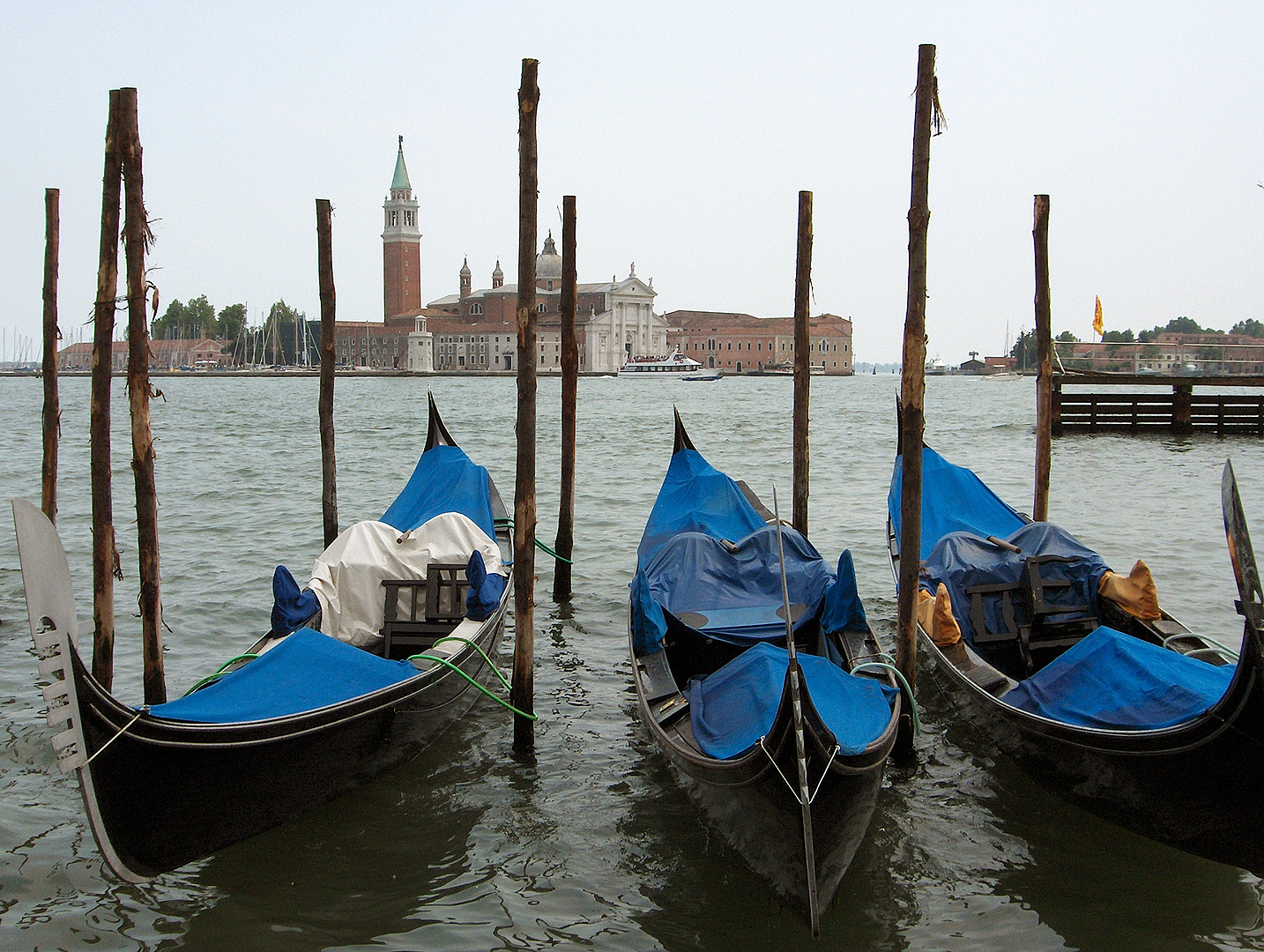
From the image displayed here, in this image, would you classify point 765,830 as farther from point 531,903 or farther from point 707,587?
point 707,587

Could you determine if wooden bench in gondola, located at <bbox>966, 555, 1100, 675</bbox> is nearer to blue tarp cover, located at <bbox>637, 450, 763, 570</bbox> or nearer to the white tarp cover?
blue tarp cover, located at <bbox>637, 450, 763, 570</bbox>

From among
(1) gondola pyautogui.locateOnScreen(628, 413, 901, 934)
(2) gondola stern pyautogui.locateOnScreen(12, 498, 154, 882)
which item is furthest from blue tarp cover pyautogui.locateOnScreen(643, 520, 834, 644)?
(2) gondola stern pyautogui.locateOnScreen(12, 498, 154, 882)

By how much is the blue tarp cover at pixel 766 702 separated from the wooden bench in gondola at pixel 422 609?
1.28m

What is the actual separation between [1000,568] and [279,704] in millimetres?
2636

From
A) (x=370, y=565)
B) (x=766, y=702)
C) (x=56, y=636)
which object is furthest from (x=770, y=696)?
(x=370, y=565)

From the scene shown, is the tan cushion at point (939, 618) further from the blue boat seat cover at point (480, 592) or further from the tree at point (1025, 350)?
the tree at point (1025, 350)

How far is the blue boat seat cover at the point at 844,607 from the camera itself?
3562 mm

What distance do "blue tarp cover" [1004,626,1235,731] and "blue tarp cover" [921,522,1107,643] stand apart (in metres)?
0.74

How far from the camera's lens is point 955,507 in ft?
16.6

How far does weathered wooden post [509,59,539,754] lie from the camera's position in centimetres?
358

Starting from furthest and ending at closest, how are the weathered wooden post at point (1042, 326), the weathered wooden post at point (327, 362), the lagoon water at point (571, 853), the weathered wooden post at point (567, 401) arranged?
the weathered wooden post at point (1042, 326) → the weathered wooden post at point (567, 401) → the weathered wooden post at point (327, 362) → the lagoon water at point (571, 853)

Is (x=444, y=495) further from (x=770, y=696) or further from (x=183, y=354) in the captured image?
(x=183, y=354)

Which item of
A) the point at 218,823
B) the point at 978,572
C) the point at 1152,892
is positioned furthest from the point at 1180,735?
the point at 218,823

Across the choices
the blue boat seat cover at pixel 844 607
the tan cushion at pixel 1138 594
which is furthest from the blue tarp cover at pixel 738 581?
the tan cushion at pixel 1138 594
